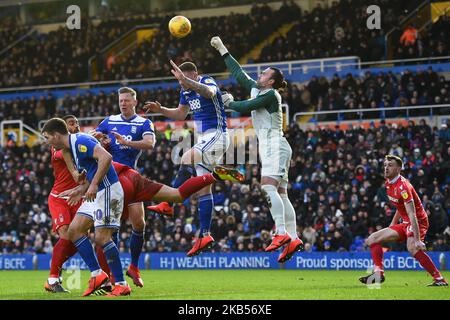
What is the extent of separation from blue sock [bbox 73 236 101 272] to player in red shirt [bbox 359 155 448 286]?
16.2 feet

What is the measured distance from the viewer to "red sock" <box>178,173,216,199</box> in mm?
14164

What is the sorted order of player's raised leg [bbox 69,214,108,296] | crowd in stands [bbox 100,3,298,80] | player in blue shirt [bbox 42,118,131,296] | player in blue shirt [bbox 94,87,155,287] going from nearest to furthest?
player in blue shirt [bbox 42,118,131,296], player's raised leg [bbox 69,214,108,296], player in blue shirt [bbox 94,87,155,287], crowd in stands [bbox 100,3,298,80]

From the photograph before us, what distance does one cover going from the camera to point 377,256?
16.0m

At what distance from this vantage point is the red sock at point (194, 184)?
14.2 metres

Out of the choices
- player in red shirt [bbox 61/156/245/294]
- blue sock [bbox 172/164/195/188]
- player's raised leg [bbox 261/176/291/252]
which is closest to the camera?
player in red shirt [bbox 61/156/245/294]

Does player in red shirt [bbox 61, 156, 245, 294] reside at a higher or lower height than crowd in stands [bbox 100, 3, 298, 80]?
lower

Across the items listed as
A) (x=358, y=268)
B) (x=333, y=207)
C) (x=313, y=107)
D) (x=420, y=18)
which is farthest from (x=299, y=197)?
(x=420, y=18)

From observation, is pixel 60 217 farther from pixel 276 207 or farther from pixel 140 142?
pixel 276 207

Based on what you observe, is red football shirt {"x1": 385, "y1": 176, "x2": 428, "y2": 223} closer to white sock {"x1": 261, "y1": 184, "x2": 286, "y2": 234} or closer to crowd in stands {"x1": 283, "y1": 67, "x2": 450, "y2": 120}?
white sock {"x1": 261, "y1": 184, "x2": 286, "y2": 234}

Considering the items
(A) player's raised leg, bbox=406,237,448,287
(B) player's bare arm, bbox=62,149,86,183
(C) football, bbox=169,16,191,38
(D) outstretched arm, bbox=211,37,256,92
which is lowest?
(A) player's raised leg, bbox=406,237,448,287

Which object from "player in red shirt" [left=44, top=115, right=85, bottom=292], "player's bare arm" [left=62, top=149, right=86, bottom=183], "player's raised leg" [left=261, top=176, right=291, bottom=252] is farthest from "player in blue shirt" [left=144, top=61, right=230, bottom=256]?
"player's bare arm" [left=62, top=149, right=86, bottom=183]

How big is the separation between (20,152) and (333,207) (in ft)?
45.1

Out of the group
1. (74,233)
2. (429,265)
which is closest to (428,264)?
(429,265)
